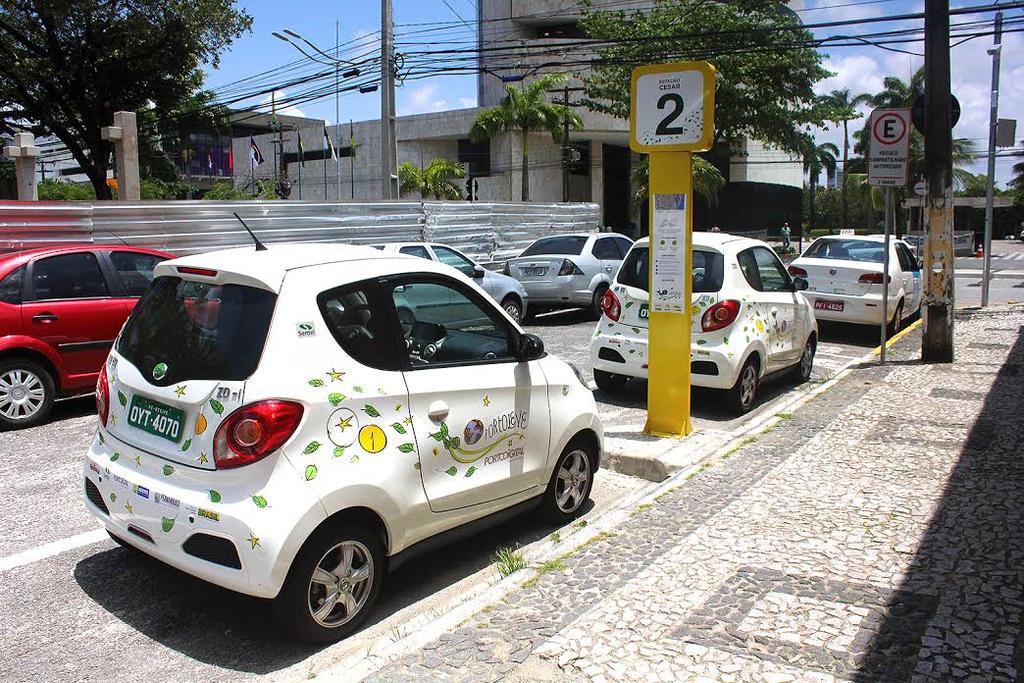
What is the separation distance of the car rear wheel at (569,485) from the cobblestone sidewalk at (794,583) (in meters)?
0.39

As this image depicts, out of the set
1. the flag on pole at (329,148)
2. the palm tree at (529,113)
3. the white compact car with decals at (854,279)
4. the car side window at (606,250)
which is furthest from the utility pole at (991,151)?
the flag on pole at (329,148)

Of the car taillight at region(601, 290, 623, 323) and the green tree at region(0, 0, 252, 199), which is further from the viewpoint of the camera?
the green tree at region(0, 0, 252, 199)

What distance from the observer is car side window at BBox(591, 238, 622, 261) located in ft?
55.3

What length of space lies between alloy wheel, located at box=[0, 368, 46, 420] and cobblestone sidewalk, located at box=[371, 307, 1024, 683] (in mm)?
5611

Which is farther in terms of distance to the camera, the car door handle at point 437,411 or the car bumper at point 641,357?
the car bumper at point 641,357

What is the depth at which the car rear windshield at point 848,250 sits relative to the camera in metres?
14.1

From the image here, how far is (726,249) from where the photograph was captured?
8688mm

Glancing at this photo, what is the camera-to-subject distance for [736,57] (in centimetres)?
3575

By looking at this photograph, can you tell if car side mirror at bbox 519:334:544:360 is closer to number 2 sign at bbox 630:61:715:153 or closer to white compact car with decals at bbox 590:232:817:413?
number 2 sign at bbox 630:61:715:153

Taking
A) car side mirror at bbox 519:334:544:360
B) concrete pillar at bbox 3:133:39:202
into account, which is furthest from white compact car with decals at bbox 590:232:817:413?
concrete pillar at bbox 3:133:39:202

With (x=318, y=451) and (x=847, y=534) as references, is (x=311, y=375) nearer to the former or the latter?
(x=318, y=451)

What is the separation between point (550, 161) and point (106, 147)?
80.5ft

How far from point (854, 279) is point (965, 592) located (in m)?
9.98

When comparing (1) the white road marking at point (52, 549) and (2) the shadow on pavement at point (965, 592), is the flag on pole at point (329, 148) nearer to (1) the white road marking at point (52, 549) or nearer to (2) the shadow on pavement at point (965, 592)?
(1) the white road marking at point (52, 549)
